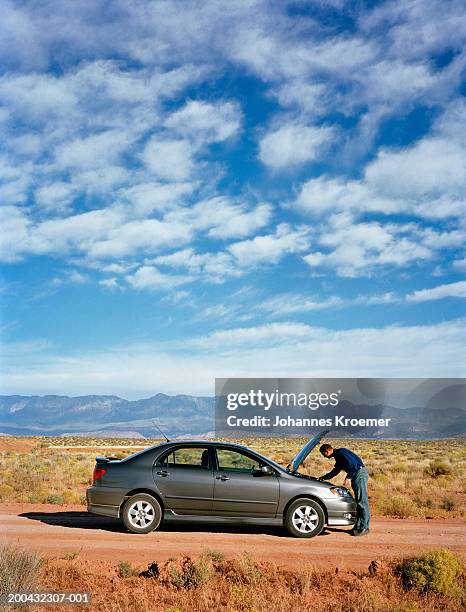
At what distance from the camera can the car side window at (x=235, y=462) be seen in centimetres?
1268

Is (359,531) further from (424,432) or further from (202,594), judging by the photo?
(424,432)

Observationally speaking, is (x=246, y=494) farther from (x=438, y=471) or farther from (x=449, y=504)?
(x=438, y=471)

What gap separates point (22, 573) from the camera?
9.78 m

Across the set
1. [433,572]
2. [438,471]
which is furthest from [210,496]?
[438,471]

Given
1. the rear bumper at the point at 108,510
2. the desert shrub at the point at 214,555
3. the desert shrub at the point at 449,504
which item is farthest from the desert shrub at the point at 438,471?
the desert shrub at the point at 214,555

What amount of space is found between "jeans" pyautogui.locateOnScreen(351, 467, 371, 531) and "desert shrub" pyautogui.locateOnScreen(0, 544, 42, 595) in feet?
19.2

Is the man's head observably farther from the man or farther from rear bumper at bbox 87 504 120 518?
rear bumper at bbox 87 504 120 518

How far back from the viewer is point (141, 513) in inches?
493

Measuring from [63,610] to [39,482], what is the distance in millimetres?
15231

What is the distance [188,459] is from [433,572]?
15.0ft

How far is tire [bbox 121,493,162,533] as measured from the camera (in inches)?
490

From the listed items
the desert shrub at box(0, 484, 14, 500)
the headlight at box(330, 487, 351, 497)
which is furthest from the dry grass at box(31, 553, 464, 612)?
the desert shrub at box(0, 484, 14, 500)

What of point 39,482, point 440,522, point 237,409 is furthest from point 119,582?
point 237,409

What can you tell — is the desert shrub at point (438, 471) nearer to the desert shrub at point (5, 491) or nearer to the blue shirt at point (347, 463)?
the desert shrub at point (5, 491)
